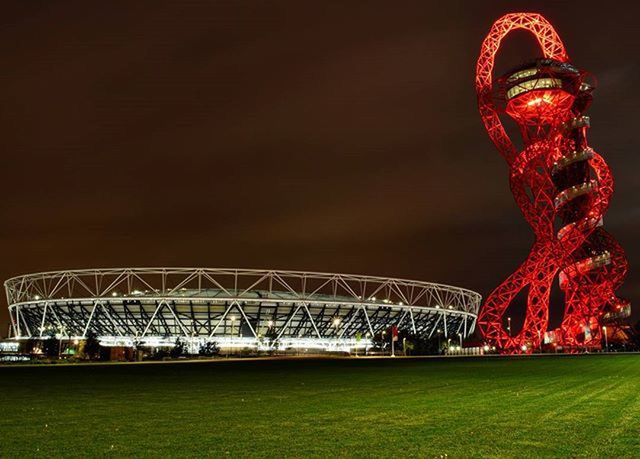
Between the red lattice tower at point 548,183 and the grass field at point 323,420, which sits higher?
the red lattice tower at point 548,183

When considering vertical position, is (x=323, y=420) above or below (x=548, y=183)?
below

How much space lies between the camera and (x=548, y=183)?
→ 59312mm

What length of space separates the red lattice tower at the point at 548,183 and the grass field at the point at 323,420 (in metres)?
43.8

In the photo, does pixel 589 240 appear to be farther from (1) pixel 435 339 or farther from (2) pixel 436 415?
(2) pixel 436 415

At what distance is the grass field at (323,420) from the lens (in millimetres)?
8227

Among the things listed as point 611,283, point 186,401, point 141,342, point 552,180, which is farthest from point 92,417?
point 141,342

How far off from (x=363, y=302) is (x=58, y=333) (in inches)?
1559

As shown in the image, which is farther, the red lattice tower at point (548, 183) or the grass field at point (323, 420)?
the red lattice tower at point (548, 183)

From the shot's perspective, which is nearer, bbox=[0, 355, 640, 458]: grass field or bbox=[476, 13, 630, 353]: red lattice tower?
bbox=[0, 355, 640, 458]: grass field

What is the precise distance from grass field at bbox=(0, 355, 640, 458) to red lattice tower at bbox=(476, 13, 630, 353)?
43.8 m

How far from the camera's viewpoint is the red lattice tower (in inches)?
2320

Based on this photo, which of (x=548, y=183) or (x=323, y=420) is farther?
(x=548, y=183)

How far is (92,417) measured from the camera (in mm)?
11109

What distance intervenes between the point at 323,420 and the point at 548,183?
53.6 m
